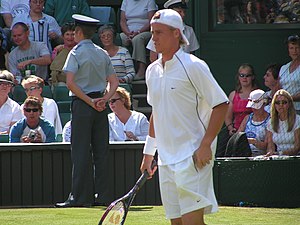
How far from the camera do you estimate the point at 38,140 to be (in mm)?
11164

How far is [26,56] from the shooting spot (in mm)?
13727

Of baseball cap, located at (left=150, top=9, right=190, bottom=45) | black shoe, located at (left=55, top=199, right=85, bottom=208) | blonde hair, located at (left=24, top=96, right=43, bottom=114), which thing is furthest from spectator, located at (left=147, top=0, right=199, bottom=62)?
→ baseball cap, located at (left=150, top=9, right=190, bottom=45)

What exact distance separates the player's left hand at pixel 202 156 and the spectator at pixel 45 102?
5.95 m

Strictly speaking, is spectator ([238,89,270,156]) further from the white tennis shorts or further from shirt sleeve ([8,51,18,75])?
the white tennis shorts

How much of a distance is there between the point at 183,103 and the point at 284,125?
5.33 m

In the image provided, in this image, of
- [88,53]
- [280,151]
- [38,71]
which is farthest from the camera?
[38,71]

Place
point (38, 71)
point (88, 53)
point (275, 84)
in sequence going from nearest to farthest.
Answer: point (88, 53)
point (275, 84)
point (38, 71)

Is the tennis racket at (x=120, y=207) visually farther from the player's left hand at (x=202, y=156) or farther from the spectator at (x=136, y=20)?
the spectator at (x=136, y=20)

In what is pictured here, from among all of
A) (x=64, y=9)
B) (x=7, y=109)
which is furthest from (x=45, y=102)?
(x=64, y=9)

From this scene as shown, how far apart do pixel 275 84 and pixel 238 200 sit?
2.47 metres

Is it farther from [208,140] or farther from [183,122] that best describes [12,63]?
[208,140]

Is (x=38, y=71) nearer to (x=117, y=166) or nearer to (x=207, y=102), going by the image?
(x=117, y=166)

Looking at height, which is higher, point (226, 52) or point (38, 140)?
point (226, 52)

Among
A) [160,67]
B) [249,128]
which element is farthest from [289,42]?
[160,67]
